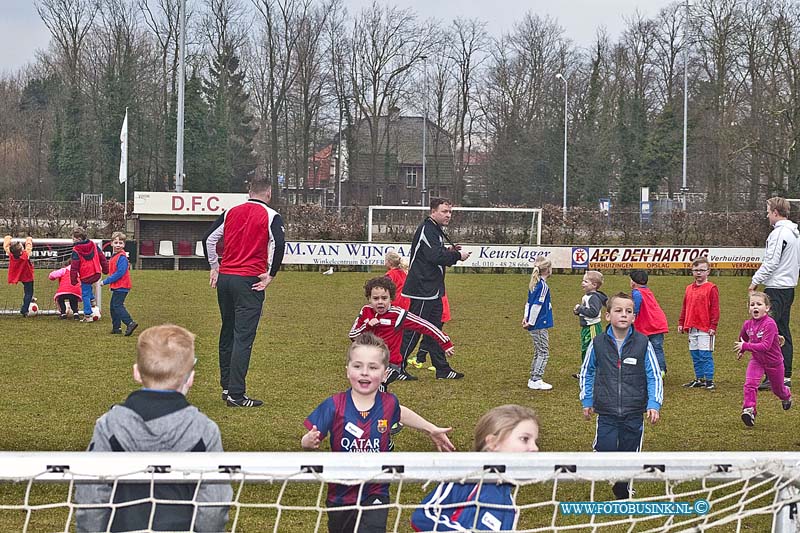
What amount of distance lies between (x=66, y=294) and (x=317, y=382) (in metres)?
6.95

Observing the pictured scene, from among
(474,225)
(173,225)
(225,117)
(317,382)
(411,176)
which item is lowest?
(317,382)

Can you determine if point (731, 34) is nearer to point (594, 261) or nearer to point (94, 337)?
point (594, 261)

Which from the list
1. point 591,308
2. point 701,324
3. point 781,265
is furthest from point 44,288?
point 781,265

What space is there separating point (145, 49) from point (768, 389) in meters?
54.7

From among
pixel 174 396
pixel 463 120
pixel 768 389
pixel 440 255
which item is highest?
pixel 463 120

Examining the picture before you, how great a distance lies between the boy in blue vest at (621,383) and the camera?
228 inches

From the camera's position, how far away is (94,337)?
13.7 metres

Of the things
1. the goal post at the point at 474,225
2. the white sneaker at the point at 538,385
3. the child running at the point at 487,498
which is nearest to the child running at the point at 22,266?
the white sneaker at the point at 538,385

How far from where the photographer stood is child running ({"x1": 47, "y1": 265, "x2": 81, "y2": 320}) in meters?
15.7

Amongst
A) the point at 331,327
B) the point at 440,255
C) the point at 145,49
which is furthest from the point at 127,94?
the point at 440,255

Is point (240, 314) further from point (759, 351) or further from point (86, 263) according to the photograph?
point (86, 263)

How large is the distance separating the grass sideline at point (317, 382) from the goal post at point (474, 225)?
14.2 metres

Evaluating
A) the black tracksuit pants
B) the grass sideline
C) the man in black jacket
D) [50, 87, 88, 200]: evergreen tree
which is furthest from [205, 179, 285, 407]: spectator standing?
[50, 87, 88, 200]: evergreen tree

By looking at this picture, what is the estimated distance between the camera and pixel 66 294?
15625mm
